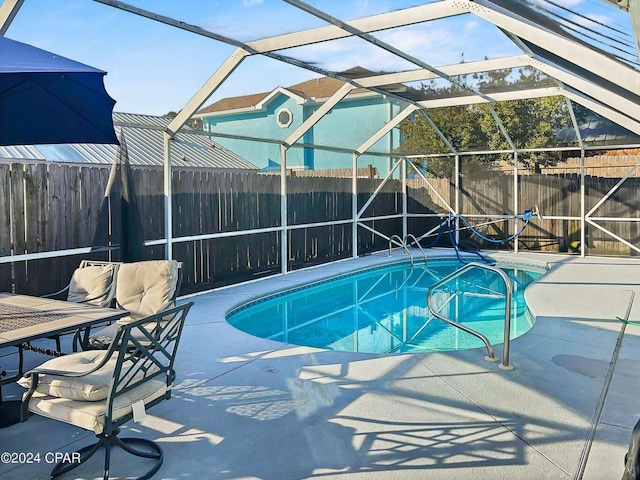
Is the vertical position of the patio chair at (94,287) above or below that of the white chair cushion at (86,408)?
above

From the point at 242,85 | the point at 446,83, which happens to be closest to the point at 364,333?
the point at 446,83

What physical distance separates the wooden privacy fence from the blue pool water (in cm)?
116

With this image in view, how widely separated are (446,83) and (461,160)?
4.63 meters

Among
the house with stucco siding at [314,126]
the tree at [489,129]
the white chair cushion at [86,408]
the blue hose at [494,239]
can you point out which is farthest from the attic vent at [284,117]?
the white chair cushion at [86,408]

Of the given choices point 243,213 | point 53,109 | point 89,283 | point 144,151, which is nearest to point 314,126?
point 144,151

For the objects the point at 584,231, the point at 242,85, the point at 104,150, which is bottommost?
the point at 584,231

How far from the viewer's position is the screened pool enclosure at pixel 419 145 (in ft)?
17.0

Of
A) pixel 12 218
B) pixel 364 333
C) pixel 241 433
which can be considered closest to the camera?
pixel 241 433

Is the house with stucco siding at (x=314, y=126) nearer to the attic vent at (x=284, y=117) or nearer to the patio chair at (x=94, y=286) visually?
the attic vent at (x=284, y=117)

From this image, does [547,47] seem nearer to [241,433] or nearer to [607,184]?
[241,433]

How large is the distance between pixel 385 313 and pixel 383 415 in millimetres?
5004

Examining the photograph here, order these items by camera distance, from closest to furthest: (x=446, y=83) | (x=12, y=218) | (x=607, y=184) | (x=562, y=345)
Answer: (x=562, y=345), (x=12, y=218), (x=446, y=83), (x=607, y=184)

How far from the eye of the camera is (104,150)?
1184cm

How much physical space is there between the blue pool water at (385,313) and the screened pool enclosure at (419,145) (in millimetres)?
1190
